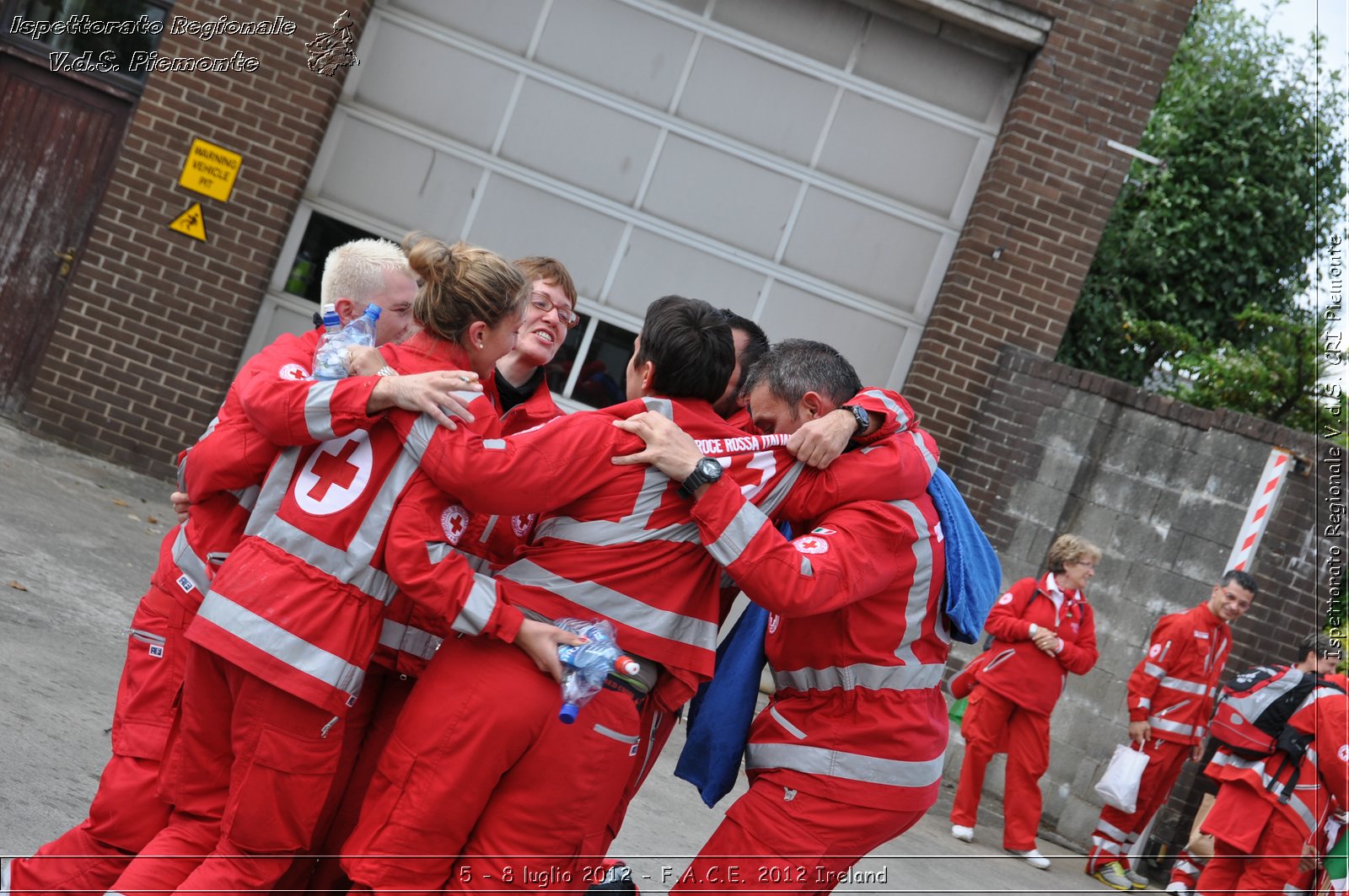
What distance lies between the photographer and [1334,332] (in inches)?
147

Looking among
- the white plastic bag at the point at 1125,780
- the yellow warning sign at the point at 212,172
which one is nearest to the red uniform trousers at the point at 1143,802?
the white plastic bag at the point at 1125,780

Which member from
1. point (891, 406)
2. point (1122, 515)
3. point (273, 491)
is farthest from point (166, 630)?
point (1122, 515)

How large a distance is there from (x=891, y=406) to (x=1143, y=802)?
611 centimetres

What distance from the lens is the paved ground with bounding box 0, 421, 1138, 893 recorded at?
441 centimetres

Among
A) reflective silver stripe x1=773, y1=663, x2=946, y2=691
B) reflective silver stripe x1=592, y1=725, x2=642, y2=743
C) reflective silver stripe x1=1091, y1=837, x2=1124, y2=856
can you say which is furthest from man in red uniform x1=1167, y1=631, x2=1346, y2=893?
reflective silver stripe x1=592, y1=725, x2=642, y2=743

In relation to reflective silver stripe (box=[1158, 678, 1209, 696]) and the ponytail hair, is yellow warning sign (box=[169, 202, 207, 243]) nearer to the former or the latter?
the ponytail hair

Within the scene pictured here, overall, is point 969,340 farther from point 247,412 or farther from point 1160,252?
point 1160,252

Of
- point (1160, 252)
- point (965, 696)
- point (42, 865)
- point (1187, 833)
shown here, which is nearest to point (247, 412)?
point (42, 865)

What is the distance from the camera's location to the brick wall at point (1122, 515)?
882 centimetres

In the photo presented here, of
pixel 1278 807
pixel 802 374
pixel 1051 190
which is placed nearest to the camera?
pixel 802 374

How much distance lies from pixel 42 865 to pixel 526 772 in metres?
1.34

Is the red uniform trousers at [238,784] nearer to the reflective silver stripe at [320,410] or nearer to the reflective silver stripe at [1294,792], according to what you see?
the reflective silver stripe at [320,410]

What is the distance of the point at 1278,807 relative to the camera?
296 inches

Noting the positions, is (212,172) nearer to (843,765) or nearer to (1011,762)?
(1011,762)
